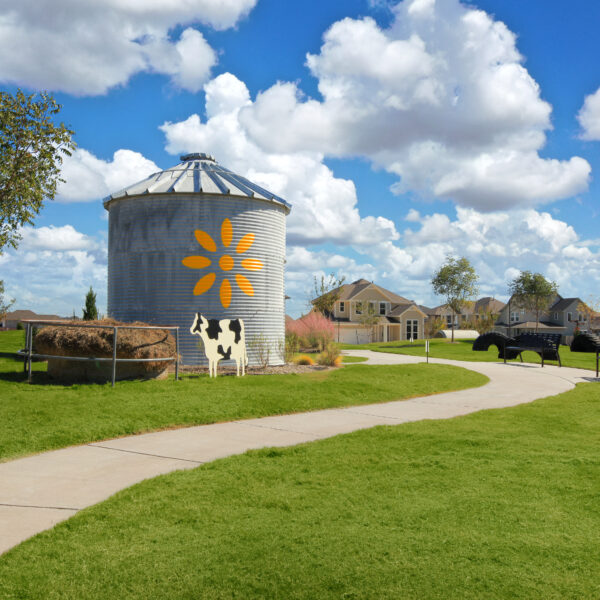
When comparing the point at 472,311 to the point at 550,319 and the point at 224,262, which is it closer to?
the point at 550,319

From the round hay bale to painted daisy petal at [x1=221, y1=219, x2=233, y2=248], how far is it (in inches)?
246

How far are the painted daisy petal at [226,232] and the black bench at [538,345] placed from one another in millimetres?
13489

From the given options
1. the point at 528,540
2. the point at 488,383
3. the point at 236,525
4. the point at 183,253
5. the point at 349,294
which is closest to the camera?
the point at 528,540

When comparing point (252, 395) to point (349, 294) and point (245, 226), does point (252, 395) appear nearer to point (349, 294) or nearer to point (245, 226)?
point (245, 226)

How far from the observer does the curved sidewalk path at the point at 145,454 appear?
5.39 m

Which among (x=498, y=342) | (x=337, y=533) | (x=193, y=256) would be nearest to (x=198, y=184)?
(x=193, y=256)

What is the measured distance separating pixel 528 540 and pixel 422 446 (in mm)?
3270

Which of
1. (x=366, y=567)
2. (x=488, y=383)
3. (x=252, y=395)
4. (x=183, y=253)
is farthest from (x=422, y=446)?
(x=183, y=253)

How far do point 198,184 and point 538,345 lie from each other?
15.5 meters

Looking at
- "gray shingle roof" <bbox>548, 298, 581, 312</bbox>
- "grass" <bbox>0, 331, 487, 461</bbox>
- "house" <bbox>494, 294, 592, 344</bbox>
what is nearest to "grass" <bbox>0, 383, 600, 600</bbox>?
"grass" <bbox>0, 331, 487, 461</bbox>

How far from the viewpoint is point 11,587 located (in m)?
3.85

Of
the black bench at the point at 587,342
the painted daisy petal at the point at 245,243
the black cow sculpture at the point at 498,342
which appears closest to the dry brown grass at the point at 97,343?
the painted daisy petal at the point at 245,243

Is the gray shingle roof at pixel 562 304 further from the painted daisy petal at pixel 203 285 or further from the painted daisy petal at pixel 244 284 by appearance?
the painted daisy petal at pixel 203 285

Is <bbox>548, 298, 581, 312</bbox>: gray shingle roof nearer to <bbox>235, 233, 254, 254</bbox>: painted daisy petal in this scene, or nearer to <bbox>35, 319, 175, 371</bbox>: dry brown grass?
<bbox>235, 233, 254, 254</bbox>: painted daisy petal
